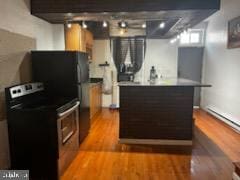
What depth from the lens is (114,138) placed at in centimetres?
394

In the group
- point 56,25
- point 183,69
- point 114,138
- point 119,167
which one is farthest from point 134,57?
point 119,167

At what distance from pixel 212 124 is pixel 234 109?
62cm

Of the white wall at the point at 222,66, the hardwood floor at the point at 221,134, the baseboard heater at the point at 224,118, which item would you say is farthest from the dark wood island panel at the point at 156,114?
the white wall at the point at 222,66

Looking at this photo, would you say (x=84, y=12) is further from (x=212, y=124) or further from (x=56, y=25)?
(x=212, y=124)

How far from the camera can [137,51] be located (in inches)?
249

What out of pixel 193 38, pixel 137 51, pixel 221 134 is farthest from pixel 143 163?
pixel 193 38

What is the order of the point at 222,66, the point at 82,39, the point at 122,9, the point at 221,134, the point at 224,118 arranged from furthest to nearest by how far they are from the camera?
the point at 222,66 < the point at 224,118 < the point at 82,39 < the point at 221,134 < the point at 122,9

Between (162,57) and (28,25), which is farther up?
(28,25)

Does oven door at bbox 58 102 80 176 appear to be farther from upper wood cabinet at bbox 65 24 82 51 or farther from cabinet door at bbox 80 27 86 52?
cabinet door at bbox 80 27 86 52

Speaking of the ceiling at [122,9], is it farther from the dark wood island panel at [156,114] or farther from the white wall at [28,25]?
the dark wood island panel at [156,114]

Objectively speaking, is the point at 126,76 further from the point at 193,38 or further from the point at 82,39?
the point at 193,38

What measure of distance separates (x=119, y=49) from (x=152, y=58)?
3.47 ft

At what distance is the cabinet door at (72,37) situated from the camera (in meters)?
4.45

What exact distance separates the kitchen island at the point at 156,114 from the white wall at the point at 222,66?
148cm
